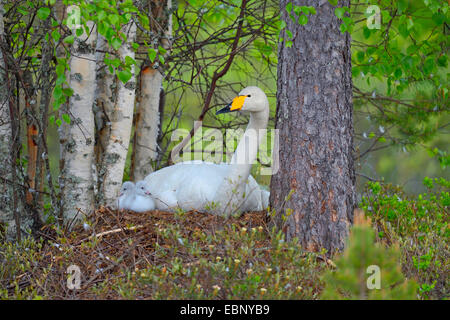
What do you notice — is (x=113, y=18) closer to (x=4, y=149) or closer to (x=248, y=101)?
(x=248, y=101)

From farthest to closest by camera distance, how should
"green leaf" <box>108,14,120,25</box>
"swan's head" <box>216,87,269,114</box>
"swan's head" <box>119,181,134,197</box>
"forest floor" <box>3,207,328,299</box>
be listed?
1. "swan's head" <box>119,181,134,197</box>
2. "swan's head" <box>216,87,269,114</box>
3. "green leaf" <box>108,14,120,25</box>
4. "forest floor" <box>3,207,328,299</box>

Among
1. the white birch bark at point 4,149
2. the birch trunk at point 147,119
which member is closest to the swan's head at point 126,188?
the birch trunk at point 147,119

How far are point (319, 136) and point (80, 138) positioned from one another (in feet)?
8.08

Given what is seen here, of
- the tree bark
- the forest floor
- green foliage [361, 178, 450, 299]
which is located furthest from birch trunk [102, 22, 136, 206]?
green foliage [361, 178, 450, 299]

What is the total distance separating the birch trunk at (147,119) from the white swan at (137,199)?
112cm

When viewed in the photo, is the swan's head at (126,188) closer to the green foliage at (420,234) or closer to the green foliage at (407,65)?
the green foliage at (420,234)

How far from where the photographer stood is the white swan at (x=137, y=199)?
5.57 meters

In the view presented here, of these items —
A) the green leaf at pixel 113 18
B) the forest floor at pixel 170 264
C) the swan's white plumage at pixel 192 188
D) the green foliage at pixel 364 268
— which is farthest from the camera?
the swan's white plumage at pixel 192 188

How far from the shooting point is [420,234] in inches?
197

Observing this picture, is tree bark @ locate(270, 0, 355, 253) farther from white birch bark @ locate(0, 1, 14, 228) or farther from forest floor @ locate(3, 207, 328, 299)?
white birch bark @ locate(0, 1, 14, 228)

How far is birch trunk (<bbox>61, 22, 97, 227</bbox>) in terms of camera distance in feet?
17.0

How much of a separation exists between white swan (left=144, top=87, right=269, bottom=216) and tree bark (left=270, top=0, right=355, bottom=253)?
62 centimetres
